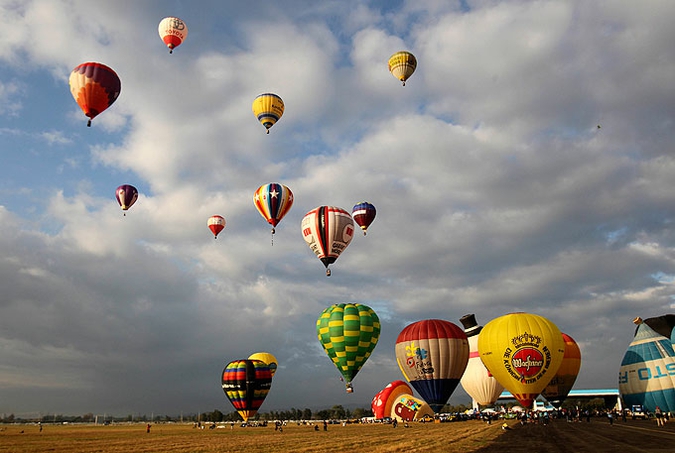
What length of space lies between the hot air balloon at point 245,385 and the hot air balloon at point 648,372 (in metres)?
40.9

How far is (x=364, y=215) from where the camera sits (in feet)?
172

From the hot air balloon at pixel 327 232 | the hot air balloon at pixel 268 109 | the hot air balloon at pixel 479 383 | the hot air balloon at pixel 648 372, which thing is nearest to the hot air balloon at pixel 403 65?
the hot air balloon at pixel 268 109

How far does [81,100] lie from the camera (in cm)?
3562

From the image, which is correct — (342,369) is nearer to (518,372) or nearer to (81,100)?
(518,372)

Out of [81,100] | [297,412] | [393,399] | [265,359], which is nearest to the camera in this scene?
[81,100]

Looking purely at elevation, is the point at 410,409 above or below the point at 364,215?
below

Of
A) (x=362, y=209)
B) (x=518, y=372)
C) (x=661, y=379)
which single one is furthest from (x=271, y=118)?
(x=661, y=379)

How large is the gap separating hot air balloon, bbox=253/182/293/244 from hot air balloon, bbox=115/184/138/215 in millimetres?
12935

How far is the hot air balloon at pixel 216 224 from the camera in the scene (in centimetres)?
5938

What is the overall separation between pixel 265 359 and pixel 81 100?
52.2 meters

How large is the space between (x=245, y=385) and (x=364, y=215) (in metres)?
25.6

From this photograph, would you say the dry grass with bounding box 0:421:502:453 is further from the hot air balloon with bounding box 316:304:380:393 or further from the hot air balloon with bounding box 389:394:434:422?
the hot air balloon with bounding box 389:394:434:422

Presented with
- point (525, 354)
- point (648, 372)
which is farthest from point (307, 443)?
point (648, 372)

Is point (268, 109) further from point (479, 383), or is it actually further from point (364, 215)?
point (479, 383)
